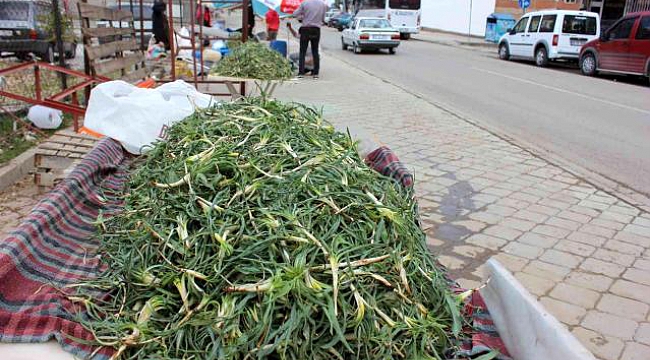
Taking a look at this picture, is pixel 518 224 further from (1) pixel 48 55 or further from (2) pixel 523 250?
(1) pixel 48 55

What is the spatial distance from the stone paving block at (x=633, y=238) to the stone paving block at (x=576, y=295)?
1098 millimetres

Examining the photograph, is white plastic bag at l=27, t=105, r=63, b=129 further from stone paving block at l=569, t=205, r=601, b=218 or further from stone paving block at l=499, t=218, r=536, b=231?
stone paving block at l=569, t=205, r=601, b=218

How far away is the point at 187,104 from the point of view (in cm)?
427

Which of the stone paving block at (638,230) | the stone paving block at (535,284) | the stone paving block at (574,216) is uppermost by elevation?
the stone paving block at (574,216)

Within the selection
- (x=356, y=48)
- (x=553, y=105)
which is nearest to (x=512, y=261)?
(x=553, y=105)

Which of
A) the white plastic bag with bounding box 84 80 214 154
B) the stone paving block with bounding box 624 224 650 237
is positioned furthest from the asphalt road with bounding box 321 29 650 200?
the white plastic bag with bounding box 84 80 214 154

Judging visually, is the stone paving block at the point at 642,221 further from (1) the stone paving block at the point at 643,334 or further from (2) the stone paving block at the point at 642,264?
(1) the stone paving block at the point at 643,334

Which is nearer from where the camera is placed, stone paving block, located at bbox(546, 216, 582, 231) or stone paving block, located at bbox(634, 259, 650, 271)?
stone paving block, located at bbox(634, 259, 650, 271)

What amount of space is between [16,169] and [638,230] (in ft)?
18.4

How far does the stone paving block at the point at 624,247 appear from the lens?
414cm

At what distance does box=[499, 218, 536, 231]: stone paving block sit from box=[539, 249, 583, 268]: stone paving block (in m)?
0.44

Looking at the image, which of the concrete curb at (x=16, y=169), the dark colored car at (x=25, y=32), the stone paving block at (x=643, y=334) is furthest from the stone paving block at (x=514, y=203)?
the dark colored car at (x=25, y=32)

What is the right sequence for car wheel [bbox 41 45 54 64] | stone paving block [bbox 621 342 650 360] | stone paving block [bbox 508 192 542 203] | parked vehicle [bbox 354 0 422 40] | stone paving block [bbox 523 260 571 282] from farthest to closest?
parked vehicle [bbox 354 0 422 40] → car wheel [bbox 41 45 54 64] → stone paving block [bbox 508 192 542 203] → stone paving block [bbox 523 260 571 282] → stone paving block [bbox 621 342 650 360]

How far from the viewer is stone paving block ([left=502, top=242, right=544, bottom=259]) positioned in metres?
4.02
